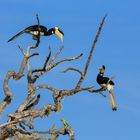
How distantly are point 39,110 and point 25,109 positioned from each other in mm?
602

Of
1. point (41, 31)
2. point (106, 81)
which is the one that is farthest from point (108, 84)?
point (41, 31)

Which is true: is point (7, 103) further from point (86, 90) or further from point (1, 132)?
point (86, 90)

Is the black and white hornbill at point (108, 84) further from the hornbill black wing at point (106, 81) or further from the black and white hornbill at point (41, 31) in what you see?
the black and white hornbill at point (41, 31)

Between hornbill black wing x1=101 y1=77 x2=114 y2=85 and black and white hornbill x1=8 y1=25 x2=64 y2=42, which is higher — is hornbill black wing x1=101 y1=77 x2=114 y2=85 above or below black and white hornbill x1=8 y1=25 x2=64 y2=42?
below

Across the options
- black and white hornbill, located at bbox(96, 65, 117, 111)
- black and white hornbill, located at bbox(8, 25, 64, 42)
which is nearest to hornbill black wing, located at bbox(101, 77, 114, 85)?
black and white hornbill, located at bbox(96, 65, 117, 111)

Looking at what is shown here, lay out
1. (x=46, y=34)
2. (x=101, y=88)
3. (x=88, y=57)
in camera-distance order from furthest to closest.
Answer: (x=46, y=34) < (x=101, y=88) < (x=88, y=57)

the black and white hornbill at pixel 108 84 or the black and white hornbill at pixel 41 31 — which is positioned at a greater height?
the black and white hornbill at pixel 41 31

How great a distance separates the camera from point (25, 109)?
98.4ft

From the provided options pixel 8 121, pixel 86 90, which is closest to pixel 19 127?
pixel 8 121

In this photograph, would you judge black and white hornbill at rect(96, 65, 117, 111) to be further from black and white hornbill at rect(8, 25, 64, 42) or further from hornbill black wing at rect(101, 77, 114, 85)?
black and white hornbill at rect(8, 25, 64, 42)

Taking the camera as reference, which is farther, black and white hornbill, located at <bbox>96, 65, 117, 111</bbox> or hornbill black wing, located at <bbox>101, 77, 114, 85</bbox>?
hornbill black wing, located at <bbox>101, 77, 114, 85</bbox>

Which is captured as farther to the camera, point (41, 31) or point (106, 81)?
point (41, 31)

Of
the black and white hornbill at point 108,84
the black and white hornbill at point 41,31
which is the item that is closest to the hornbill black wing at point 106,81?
the black and white hornbill at point 108,84

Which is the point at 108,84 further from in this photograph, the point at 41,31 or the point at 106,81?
the point at 41,31
